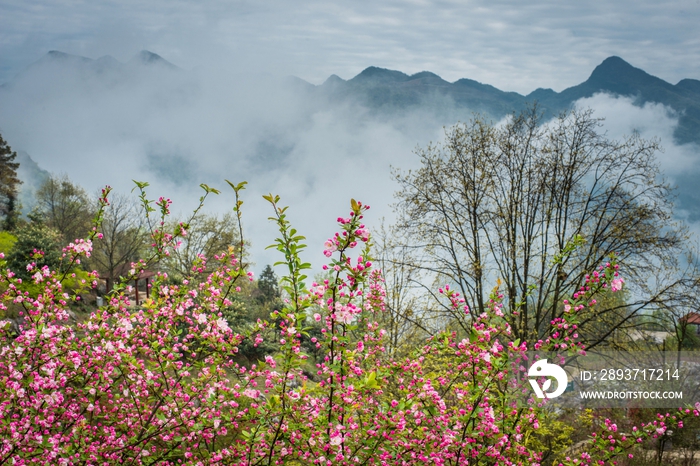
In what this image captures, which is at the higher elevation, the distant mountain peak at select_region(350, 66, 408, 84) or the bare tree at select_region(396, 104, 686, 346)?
the distant mountain peak at select_region(350, 66, 408, 84)

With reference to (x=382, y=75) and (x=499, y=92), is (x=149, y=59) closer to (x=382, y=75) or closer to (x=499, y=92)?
(x=382, y=75)

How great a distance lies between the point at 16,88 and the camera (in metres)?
121

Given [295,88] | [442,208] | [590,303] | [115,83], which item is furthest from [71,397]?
[295,88]

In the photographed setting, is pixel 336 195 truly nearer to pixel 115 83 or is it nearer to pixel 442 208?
pixel 115 83

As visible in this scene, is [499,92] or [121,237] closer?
[121,237]

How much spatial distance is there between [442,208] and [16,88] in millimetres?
139095

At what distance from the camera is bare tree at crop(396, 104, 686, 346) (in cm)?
1323

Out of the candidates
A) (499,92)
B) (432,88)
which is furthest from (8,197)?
(432,88)

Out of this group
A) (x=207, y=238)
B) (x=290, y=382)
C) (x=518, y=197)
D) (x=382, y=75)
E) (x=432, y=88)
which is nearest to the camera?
(x=290, y=382)

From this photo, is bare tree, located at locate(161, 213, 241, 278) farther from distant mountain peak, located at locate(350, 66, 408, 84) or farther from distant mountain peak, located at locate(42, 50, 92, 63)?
distant mountain peak, located at locate(42, 50, 92, 63)

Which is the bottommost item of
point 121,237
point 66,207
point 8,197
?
Answer: point 121,237

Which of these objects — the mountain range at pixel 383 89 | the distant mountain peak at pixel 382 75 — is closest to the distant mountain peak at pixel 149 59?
the mountain range at pixel 383 89

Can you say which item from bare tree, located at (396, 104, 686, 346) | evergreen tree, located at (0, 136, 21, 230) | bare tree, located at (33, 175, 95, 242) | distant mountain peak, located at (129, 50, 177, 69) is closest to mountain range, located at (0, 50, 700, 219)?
distant mountain peak, located at (129, 50, 177, 69)

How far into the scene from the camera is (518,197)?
13.4 metres
